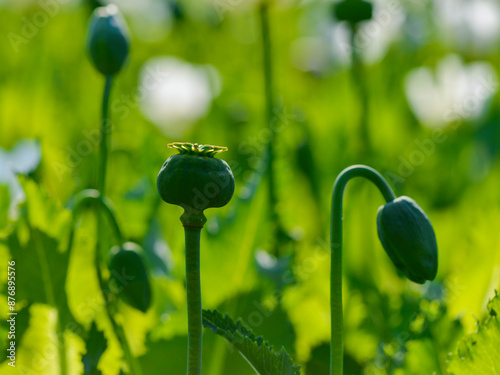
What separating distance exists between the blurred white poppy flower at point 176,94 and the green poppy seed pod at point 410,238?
1276 millimetres

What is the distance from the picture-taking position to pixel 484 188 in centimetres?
143

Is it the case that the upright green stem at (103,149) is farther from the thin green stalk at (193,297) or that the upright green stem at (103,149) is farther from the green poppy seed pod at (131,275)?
the thin green stalk at (193,297)

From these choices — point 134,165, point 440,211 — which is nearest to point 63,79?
point 134,165

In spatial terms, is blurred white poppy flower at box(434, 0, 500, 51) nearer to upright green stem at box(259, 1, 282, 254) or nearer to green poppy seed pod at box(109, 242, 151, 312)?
upright green stem at box(259, 1, 282, 254)

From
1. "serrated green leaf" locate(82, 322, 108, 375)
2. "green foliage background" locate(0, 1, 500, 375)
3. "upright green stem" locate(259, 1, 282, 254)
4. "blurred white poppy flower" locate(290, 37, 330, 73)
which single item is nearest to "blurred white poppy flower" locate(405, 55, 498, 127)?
"green foliage background" locate(0, 1, 500, 375)

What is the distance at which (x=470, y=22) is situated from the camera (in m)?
2.23

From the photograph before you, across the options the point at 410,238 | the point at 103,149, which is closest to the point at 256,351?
the point at 410,238

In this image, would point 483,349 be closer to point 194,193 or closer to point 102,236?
point 194,193

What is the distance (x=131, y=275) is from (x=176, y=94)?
1.29 meters

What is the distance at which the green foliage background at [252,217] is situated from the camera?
2.70 feet

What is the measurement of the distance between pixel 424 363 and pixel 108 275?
1.31 feet

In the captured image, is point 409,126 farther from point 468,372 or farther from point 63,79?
point 468,372

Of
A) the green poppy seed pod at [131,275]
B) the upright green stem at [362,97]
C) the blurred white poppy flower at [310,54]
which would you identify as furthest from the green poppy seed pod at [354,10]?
the blurred white poppy flower at [310,54]

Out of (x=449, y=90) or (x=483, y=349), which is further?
(x=449, y=90)
